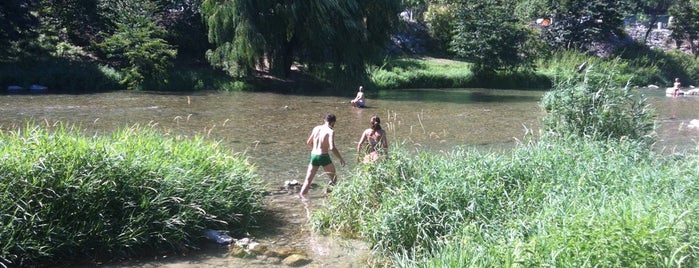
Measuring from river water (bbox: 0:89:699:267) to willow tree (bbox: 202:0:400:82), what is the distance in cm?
193

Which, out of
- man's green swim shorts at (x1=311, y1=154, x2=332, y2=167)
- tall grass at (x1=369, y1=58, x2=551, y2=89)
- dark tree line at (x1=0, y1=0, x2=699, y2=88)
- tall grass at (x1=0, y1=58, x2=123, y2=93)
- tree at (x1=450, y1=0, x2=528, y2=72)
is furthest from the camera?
tree at (x1=450, y1=0, x2=528, y2=72)

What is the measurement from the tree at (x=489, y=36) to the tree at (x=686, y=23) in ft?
76.4

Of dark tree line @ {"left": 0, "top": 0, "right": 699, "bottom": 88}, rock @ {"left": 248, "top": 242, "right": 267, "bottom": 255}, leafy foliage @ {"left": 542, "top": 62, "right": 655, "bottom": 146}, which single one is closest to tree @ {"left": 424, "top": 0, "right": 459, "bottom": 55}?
dark tree line @ {"left": 0, "top": 0, "right": 699, "bottom": 88}

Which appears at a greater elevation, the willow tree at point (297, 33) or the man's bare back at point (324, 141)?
the willow tree at point (297, 33)

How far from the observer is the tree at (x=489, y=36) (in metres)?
44.3

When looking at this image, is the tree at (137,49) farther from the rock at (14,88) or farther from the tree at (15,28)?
the rock at (14,88)

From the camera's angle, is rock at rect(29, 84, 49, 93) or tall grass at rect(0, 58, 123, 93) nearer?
rock at rect(29, 84, 49, 93)

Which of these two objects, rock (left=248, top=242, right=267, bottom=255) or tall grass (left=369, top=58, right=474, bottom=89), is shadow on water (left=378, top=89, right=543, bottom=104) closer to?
tall grass (left=369, top=58, right=474, bottom=89)

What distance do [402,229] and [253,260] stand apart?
6.16 ft

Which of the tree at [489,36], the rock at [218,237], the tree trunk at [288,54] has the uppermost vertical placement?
the tree at [489,36]

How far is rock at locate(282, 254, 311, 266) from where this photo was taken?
7.86 m

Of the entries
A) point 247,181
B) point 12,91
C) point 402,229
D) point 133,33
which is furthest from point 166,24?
point 402,229

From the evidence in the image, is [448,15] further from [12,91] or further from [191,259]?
[191,259]

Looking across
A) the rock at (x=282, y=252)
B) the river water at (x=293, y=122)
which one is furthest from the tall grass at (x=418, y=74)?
the rock at (x=282, y=252)
